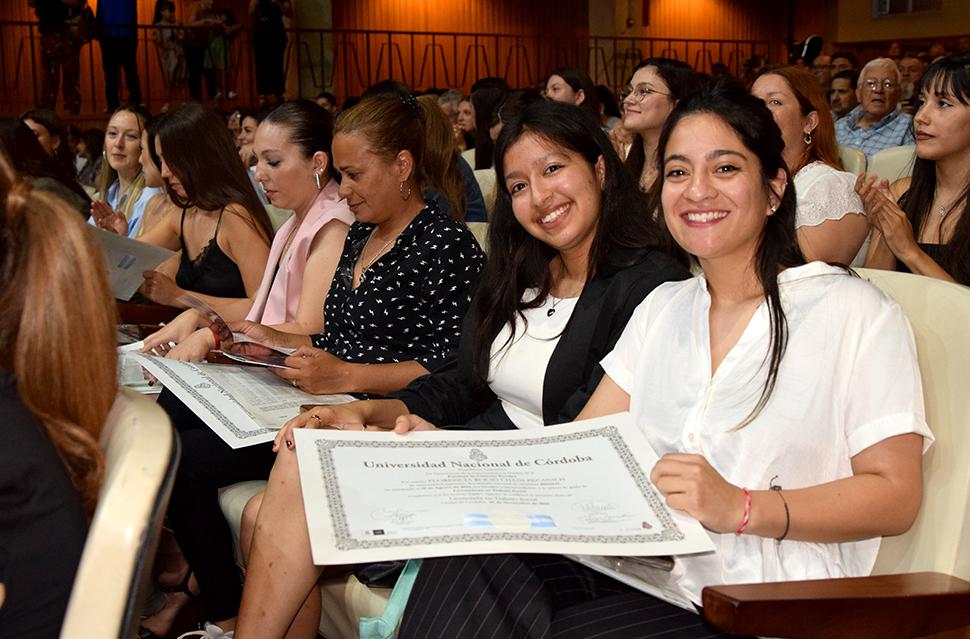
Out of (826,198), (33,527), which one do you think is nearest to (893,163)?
(826,198)

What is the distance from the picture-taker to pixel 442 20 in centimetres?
1490

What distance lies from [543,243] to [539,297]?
117 mm

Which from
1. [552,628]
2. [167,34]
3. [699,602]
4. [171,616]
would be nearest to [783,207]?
[699,602]

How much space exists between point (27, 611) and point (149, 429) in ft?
0.67

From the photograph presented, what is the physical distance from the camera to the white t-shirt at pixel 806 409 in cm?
135

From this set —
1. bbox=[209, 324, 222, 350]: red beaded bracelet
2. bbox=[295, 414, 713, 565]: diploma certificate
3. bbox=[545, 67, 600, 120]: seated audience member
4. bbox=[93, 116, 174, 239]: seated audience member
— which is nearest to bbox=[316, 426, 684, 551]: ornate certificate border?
bbox=[295, 414, 713, 565]: diploma certificate

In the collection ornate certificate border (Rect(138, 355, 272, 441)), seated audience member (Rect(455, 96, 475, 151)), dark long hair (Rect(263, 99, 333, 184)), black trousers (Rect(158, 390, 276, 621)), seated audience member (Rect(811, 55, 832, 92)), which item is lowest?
black trousers (Rect(158, 390, 276, 621))

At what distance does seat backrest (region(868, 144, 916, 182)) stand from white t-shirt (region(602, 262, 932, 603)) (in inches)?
87.7

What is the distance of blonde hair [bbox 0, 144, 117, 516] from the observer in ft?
3.24

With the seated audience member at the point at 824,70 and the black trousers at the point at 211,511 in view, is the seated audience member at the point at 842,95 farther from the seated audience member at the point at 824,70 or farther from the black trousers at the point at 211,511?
the black trousers at the point at 211,511

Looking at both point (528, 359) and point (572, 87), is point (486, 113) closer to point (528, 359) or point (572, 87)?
point (572, 87)

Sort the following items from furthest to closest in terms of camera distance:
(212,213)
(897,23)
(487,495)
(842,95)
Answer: (897,23) < (842,95) < (212,213) < (487,495)

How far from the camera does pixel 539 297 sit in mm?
1999

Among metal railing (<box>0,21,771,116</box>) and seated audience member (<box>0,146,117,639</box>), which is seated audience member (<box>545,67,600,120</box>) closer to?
seated audience member (<box>0,146,117,639</box>)
